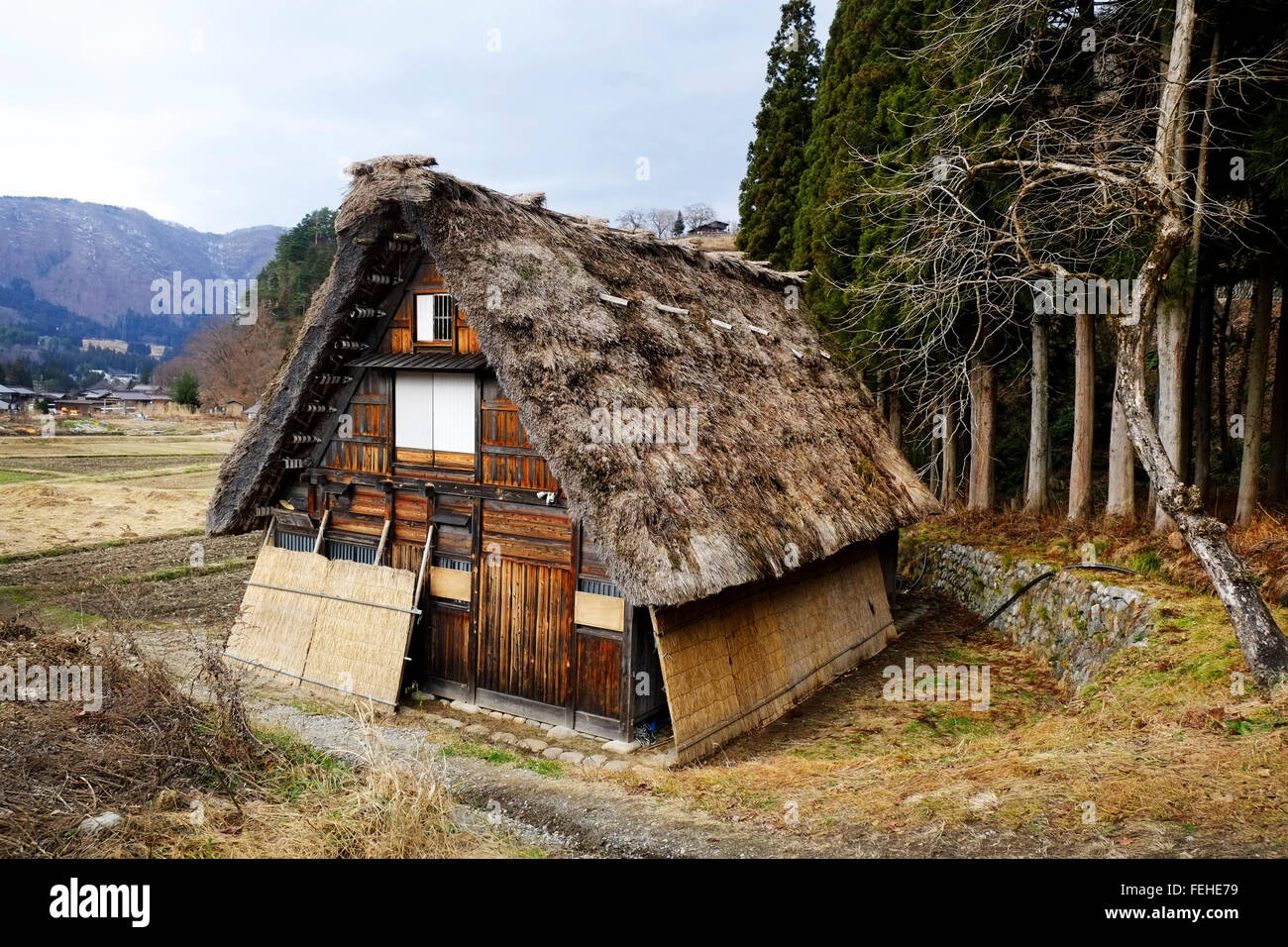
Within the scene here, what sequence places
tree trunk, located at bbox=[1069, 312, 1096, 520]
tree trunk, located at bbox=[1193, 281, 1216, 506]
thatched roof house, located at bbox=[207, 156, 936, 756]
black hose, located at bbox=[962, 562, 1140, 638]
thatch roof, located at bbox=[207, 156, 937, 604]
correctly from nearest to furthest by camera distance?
thatch roof, located at bbox=[207, 156, 937, 604]
thatched roof house, located at bbox=[207, 156, 936, 756]
black hose, located at bbox=[962, 562, 1140, 638]
tree trunk, located at bbox=[1069, 312, 1096, 520]
tree trunk, located at bbox=[1193, 281, 1216, 506]

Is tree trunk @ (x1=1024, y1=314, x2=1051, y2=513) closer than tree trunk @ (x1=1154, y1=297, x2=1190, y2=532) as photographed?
No

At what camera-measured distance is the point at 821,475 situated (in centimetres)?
1077

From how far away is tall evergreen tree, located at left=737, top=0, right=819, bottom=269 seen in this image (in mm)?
20750

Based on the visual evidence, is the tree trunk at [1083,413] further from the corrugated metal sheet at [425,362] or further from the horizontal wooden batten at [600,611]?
the corrugated metal sheet at [425,362]

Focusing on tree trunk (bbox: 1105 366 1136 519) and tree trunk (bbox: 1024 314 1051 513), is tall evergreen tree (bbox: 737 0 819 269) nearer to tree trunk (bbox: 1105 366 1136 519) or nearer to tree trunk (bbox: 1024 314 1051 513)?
tree trunk (bbox: 1024 314 1051 513)

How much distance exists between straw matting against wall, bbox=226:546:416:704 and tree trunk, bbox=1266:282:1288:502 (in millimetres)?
13537

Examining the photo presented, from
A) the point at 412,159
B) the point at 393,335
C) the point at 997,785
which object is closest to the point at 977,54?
the point at 412,159

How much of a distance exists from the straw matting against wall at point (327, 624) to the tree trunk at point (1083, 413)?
34.8 ft

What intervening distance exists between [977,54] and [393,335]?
413 inches

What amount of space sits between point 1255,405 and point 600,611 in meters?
10.3

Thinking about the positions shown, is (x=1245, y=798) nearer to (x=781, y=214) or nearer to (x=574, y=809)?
(x=574, y=809)

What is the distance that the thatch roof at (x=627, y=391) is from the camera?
7828 mm

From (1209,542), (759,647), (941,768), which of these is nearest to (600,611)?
(759,647)

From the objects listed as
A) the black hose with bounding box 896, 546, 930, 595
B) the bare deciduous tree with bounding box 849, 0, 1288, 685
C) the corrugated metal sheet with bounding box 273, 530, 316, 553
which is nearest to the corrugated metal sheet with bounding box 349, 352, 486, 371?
the corrugated metal sheet with bounding box 273, 530, 316, 553
